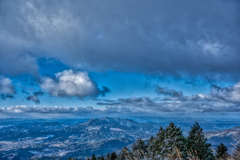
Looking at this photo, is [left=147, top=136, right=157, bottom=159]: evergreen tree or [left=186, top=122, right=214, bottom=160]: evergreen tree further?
[left=147, top=136, right=157, bottom=159]: evergreen tree

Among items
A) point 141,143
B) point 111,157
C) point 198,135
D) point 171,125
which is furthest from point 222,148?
point 111,157

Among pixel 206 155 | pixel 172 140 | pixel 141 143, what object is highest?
pixel 172 140

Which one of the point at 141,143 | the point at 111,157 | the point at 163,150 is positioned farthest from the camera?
the point at 141,143

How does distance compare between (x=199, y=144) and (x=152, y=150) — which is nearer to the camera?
(x=199, y=144)

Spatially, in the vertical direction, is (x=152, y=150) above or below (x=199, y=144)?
below

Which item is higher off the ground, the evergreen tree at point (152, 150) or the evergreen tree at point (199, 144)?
the evergreen tree at point (199, 144)

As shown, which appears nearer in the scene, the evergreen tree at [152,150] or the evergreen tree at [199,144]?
the evergreen tree at [199,144]

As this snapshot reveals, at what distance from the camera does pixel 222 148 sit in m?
39.9

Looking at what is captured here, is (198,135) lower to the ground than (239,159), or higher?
lower

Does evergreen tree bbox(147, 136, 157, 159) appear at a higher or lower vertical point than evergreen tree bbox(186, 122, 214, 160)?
lower

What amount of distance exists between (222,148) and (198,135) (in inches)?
371

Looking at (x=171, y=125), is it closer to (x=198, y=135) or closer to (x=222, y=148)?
(x=198, y=135)

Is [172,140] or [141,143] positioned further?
[141,143]

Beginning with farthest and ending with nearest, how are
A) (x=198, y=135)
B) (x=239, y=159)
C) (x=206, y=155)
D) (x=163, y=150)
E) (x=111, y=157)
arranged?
(x=111, y=157) < (x=198, y=135) < (x=206, y=155) < (x=163, y=150) < (x=239, y=159)
